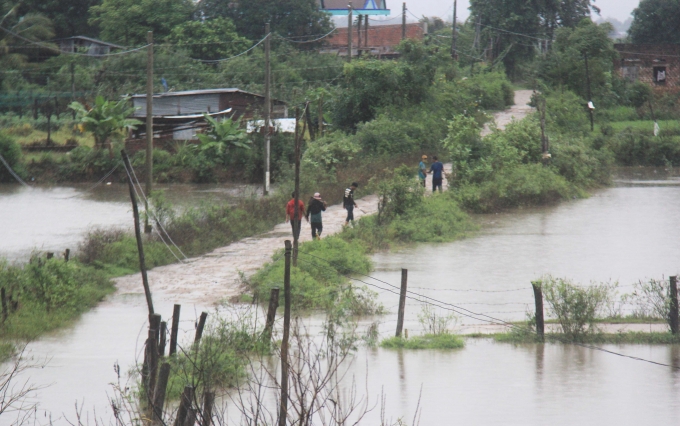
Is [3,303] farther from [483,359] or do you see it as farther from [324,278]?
[483,359]

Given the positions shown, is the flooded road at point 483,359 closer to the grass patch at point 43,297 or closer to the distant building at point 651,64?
the grass patch at point 43,297

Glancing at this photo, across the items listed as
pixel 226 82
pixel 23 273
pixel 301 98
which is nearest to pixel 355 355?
pixel 23 273

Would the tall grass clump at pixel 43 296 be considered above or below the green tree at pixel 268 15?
below

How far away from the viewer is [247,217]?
2288 centimetres

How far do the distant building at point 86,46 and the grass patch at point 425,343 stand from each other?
145 ft

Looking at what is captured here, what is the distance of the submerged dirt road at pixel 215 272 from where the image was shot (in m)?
15.8

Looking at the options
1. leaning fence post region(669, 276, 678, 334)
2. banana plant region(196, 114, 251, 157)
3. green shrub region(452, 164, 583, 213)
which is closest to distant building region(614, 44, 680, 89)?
green shrub region(452, 164, 583, 213)

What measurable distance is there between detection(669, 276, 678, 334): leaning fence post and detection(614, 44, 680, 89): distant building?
44.2m

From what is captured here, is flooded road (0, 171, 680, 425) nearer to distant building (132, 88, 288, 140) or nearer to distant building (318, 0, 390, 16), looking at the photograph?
distant building (132, 88, 288, 140)

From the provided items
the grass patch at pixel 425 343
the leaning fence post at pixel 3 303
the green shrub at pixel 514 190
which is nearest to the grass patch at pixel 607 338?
the grass patch at pixel 425 343

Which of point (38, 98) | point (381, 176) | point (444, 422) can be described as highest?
point (38, 98)

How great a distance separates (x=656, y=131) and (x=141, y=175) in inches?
996

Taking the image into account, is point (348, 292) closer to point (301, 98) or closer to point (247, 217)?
point (247, 217)

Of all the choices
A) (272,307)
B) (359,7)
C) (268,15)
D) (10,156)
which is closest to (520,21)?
(268,15)
